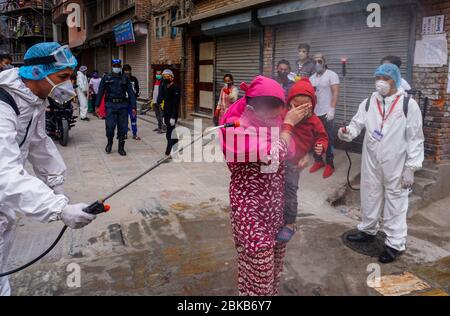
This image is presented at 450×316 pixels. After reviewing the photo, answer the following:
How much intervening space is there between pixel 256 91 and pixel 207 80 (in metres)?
10.6

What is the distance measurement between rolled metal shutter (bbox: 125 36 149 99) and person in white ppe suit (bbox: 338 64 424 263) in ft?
45.8

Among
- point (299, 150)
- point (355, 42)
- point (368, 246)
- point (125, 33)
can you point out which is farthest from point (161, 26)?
point (299, 150)

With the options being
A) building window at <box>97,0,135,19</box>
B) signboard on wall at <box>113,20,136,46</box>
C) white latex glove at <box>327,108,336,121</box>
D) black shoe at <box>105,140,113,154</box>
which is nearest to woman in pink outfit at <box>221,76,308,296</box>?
white latex glove at <box>327,108,336,121</box>

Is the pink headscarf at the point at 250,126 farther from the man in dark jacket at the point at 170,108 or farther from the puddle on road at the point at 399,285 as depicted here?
the man in dark jacket at the point at 170,108

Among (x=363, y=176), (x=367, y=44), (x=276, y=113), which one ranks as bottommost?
(x=363, y=176)

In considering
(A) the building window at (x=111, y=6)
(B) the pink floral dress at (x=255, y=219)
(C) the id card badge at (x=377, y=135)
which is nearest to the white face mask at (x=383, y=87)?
(C) the id card badge at (x=377, y=135)

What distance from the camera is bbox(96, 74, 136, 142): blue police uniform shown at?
8.37 metres

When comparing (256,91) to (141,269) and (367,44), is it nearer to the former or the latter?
(141,269)

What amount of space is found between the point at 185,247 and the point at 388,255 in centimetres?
199

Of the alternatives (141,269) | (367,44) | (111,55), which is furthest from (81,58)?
(141,269)

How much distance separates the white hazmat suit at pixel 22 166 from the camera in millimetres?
2045

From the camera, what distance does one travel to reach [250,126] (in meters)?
2.42

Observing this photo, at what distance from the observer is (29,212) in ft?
6.72

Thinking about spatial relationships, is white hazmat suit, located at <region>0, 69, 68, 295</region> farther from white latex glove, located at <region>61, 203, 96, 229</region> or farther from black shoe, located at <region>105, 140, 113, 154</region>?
black shoe, located at <region>105, 140, 113, 154</region>
